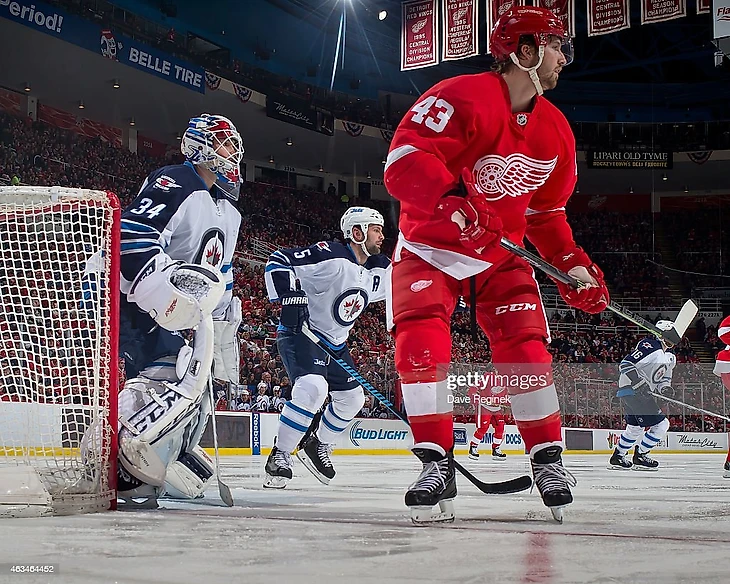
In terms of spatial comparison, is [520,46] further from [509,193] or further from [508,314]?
[508,314]

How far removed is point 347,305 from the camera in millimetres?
5012

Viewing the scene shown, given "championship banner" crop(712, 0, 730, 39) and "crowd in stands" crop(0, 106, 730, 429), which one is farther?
"crowd in stands" crop(0, 106, 730, 429)

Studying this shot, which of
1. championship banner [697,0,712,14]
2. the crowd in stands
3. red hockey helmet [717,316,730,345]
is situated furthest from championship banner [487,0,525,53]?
red hockey helmet [717,316,730,345]

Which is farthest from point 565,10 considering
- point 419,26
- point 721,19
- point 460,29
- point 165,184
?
point 165,184

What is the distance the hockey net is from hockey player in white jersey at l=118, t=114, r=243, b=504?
13cm

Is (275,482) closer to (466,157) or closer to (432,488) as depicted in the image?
(432,488)

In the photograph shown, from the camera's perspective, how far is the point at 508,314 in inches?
98.7

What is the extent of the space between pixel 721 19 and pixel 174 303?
19.2ft

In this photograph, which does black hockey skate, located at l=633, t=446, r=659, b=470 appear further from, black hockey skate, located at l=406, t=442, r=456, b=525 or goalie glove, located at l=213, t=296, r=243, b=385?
black hockey skate, located at l=406, t=442, r=456, b=525

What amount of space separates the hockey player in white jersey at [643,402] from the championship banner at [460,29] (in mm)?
3797

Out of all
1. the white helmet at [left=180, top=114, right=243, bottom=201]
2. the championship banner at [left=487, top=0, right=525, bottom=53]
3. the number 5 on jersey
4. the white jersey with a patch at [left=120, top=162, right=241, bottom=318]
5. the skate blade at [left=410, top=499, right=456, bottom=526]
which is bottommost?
the skate blade at [left=410, top=499, right=456, bottom=526]

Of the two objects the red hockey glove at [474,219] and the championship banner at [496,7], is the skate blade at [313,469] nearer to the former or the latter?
the red hockey glove at [474,219]

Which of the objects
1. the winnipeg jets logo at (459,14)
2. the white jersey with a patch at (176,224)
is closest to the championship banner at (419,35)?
the winnipeg jets logo at (459,14)

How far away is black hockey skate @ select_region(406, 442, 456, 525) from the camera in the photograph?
7.41ft
